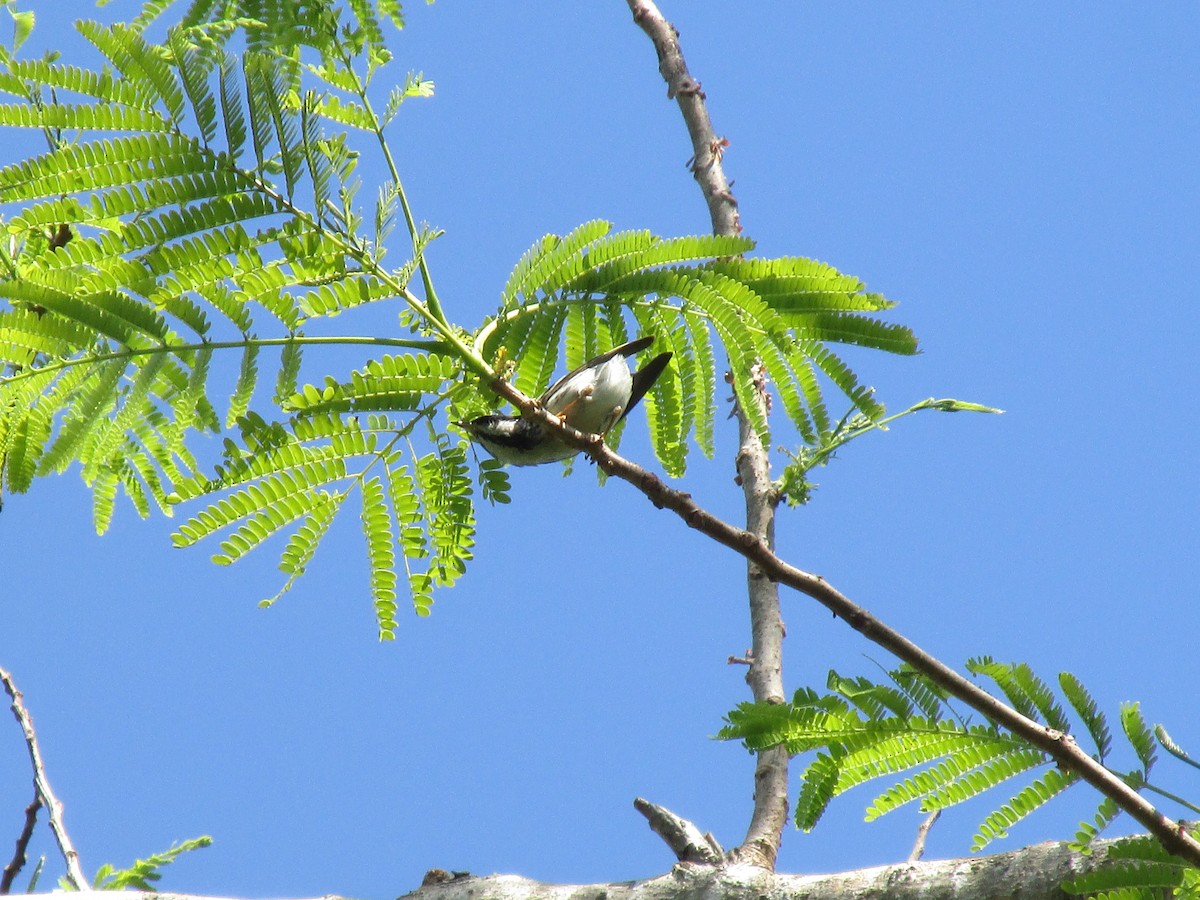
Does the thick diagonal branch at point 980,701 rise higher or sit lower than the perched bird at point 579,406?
lower

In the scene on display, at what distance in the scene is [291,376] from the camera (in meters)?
3.33

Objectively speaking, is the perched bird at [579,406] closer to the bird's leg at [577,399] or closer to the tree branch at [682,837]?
the bird's leg at [577,399]

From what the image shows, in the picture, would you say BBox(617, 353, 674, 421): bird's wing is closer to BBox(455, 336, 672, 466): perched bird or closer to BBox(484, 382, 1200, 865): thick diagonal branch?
BBox(455, 336, 672, 466): perched bird

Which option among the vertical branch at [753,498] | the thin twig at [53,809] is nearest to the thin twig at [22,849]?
the thin twig at [53,809]

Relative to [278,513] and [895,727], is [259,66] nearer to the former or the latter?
[278,513]

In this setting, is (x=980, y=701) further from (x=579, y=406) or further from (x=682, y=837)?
(x=579, y=406)

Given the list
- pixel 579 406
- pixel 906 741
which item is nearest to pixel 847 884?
pixel 906 741

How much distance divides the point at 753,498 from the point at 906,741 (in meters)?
1.93

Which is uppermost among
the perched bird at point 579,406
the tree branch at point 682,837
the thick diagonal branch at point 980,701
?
the perched bird at point 579,406

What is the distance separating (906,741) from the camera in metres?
3.05

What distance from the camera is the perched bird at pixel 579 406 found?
12.5ft

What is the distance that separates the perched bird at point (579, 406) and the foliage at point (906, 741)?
3.85 ft

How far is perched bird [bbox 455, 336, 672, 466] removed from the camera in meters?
3.81

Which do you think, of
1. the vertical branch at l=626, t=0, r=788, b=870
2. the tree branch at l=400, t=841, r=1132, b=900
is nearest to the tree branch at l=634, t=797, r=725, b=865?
the tree branch at l=400, t=841, r=1132, b=900
